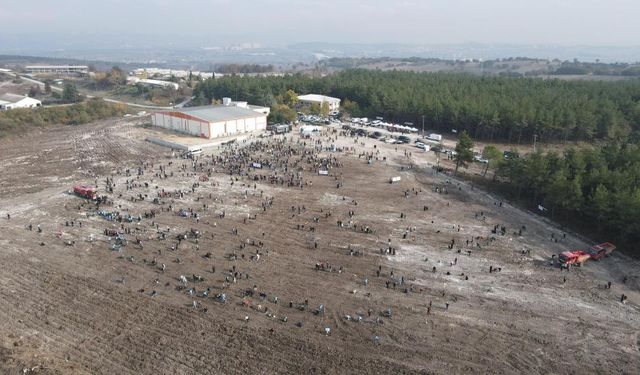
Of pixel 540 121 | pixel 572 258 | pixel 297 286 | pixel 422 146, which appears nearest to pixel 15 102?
pixel 422 146

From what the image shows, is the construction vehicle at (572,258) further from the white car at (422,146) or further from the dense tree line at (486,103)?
the dense tree line at (486,103)

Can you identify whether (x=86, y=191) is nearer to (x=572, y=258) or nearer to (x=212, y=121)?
(x=212, y=121)

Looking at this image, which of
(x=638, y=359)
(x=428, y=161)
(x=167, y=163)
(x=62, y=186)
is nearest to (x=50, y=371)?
(x=638, y=359)

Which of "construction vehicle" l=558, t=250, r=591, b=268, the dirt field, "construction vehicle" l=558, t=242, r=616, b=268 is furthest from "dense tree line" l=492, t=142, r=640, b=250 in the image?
"construction vehicle" l=558, t=250, r=591, b=268

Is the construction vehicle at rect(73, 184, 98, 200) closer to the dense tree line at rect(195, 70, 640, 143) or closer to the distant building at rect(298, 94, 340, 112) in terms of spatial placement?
the dense tree line at rect(195, 70, 640, 143)

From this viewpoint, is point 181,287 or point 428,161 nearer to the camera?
point 181,287

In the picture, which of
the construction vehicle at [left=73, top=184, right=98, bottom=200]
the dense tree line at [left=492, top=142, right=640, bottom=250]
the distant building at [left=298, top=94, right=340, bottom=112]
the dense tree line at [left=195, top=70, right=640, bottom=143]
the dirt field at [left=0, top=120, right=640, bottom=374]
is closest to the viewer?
the dirt field at [left=0, top=120, right=640, bottom=374]

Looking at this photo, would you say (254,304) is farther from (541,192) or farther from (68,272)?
(541,192)
